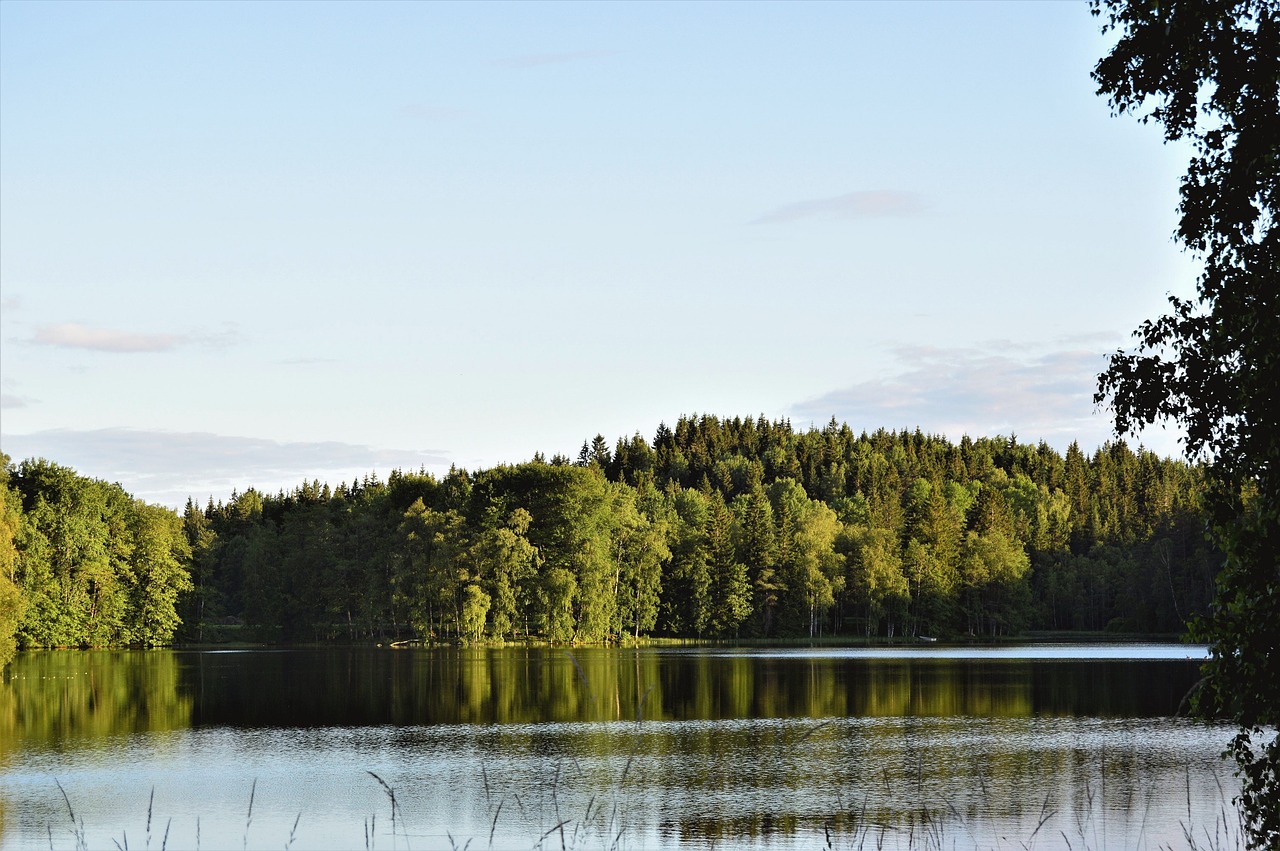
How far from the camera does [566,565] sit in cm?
10488

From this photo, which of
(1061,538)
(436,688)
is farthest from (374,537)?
(1061,538)

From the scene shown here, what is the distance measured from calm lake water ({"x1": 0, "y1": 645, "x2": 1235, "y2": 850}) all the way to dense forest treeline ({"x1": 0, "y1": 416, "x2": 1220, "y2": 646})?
35122 millimetres

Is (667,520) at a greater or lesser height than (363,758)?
greater

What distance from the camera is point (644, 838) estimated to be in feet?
74.8

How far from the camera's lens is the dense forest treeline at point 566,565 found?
10031 cm

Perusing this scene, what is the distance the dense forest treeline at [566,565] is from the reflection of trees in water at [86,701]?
31.1 feet

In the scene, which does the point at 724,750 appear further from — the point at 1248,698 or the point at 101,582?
the point at 101,582

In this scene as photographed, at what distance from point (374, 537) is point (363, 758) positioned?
81.9 meters

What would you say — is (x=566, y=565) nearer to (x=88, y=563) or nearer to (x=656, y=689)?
(x=88, y=563)

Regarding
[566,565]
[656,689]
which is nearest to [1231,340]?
[656,689]

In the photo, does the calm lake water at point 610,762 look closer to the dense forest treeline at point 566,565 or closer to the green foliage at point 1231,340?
the green foliage at point 1231,340

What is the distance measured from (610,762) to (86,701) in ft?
88.4

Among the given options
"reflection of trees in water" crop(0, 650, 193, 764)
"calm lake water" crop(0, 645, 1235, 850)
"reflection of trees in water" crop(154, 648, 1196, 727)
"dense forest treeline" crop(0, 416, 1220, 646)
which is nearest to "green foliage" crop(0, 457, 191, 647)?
"dense forest treeline" crop(0, 416, 1220, 646)

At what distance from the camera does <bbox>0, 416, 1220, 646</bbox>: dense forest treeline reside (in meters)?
100
